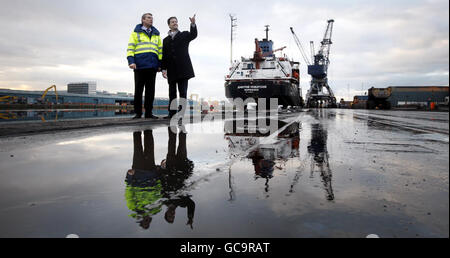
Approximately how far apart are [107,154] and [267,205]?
82.9 inches

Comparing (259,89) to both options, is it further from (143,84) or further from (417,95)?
(417,95)

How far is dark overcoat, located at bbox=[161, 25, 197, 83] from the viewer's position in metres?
7.51

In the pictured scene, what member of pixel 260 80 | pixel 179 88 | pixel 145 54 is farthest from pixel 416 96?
pixel 145 54

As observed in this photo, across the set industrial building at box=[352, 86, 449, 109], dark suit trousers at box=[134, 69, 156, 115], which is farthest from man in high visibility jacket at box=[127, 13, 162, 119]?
industrial building at box=[352, 86, 449, 109]

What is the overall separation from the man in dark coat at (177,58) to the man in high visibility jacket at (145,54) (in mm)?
231

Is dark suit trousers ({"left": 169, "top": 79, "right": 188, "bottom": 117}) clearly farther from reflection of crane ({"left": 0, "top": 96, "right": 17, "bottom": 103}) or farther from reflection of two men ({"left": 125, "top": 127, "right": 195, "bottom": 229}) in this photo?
reflection of crane ({"left": 0, "top": 96, "right": 17, "bottom": 103})

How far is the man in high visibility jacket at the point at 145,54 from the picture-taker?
7004 mm

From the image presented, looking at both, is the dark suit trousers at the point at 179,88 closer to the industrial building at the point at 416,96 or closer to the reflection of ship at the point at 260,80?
the reflection of ship at the point at 260,80

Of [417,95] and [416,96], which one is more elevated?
[417,95]

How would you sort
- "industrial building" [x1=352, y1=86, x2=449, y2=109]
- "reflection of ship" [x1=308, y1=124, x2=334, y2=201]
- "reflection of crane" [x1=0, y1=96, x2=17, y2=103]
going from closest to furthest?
"reflection of ship" [x1=308, y1=124, x2=334, y2=201]
"reflection of crane" [x1=0, y1=96, x2=17, y2=103]
"industrial building" [x1=352, y1=86, x2=449, y2=109]

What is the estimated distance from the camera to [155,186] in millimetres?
1864

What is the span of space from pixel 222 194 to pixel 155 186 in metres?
0.44

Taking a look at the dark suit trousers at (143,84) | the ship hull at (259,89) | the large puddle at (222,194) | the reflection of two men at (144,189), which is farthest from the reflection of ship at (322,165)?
the ship hull at (259,89)
